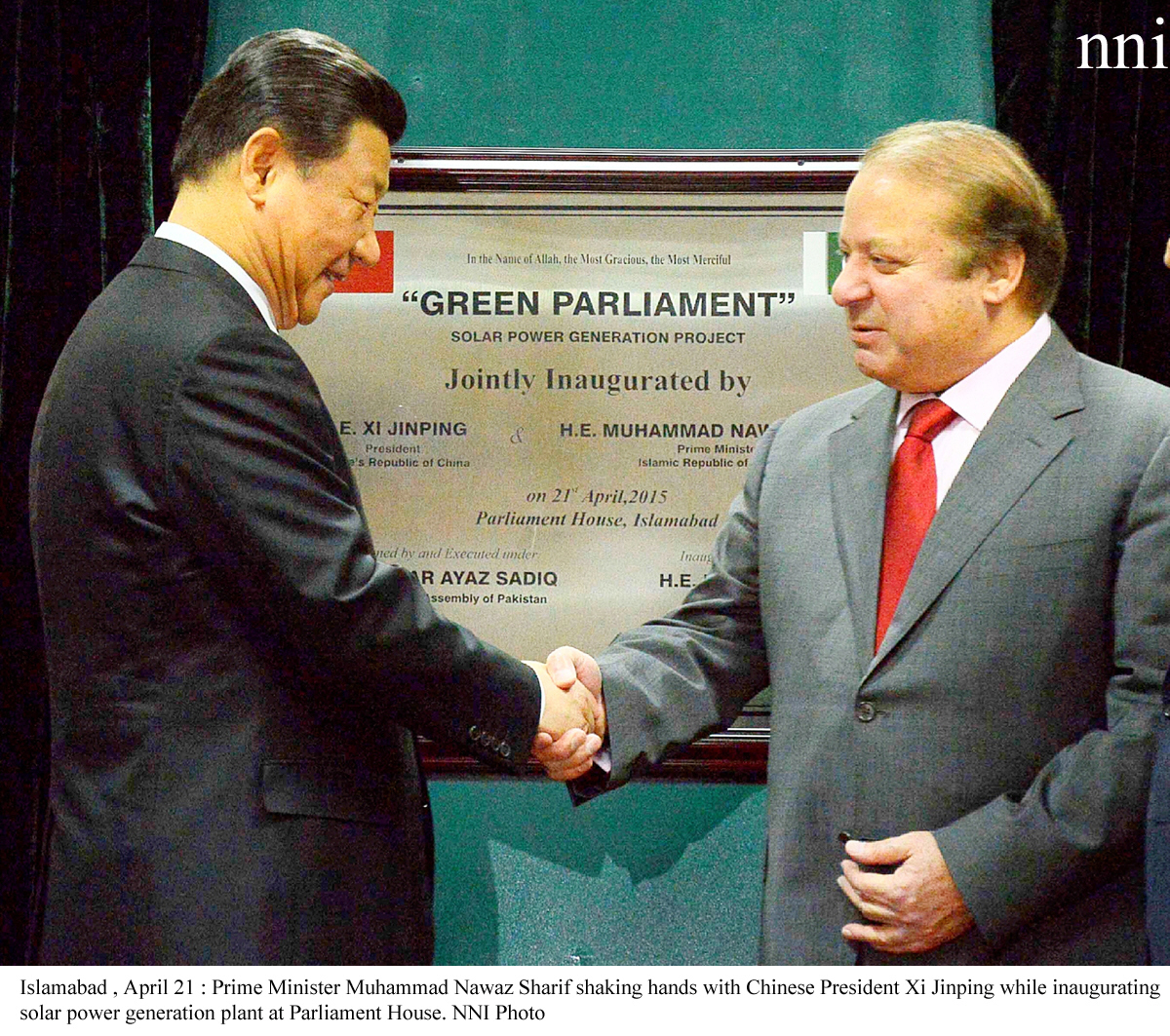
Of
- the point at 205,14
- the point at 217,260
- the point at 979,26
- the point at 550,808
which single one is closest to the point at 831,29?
the point at 979,26

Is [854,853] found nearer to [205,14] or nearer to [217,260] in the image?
[217,260]

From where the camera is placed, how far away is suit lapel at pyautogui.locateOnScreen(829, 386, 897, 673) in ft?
5.43

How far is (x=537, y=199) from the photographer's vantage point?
2.30m

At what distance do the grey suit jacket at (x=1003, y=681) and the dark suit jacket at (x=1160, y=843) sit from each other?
44 mm

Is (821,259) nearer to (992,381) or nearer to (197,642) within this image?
(992,381)

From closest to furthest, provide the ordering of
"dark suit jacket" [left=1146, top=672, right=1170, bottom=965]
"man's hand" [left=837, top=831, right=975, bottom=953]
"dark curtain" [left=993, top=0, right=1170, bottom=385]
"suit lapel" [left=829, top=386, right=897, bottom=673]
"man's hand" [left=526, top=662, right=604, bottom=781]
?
"dark suit jacket" [left=1146, top=672, right=1170, bottom=965]
"man's hand" [left=837, top=831, right=975, bottom=953]
"suit lapel" [left=829, top=386, right=897, bottom=673]
"man's hand" [left=526, top=662, right=604, bottom=781]
"dark curtain" [left=993, top=0, right=1170, bottom=385]

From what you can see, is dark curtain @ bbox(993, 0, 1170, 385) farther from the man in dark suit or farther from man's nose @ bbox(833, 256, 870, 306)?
the man in dark suit

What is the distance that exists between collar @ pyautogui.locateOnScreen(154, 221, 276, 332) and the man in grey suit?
0.74 metres

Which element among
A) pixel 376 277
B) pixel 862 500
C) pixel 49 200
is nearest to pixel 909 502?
pixel 862 500

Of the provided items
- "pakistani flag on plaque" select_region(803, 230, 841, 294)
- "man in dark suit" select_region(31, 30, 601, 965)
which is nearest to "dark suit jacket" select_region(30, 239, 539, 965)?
"man in dark suit" select_region(31, 30, 601, 965)

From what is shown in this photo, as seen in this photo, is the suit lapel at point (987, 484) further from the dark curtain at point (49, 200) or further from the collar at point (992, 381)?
the dark curtain at point (49, 200)

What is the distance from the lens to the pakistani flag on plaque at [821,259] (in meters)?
2.28

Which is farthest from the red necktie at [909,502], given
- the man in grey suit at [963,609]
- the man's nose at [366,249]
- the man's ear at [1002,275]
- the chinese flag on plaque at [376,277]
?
the chinese flag on plaque at [376,277]

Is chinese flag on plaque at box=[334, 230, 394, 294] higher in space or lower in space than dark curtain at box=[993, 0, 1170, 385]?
lower
